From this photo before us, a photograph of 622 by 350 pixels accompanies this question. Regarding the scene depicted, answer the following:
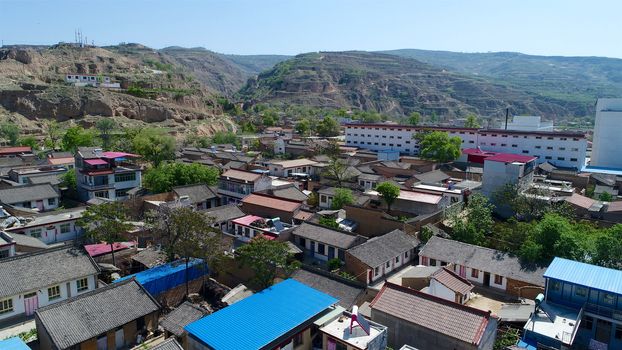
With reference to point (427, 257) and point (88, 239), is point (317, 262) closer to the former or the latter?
point (427, 257)

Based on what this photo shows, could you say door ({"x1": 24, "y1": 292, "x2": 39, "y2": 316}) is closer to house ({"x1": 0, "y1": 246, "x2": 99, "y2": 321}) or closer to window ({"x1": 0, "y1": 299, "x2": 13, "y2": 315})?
house ({"x1": 0, "y1": 246, "x2": 99, "y2": 321})

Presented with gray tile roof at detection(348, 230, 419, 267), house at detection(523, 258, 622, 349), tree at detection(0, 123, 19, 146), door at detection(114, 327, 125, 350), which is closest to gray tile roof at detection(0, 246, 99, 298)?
door at detection(114, 327, 125, 350)

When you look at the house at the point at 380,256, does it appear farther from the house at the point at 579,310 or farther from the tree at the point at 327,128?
the tree at the point at 327,128

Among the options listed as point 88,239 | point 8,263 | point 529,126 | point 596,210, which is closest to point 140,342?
point 8,263

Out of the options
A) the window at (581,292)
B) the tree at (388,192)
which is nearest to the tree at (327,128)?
the tree at (388,192)


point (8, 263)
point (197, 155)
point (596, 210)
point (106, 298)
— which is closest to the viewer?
point (106, 298)

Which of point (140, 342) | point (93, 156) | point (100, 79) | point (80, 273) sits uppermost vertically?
point (100, 79)
